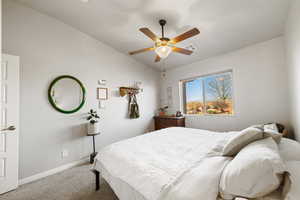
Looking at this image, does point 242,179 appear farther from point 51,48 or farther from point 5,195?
point 51,48

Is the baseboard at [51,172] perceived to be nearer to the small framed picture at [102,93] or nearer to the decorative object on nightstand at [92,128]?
the decorative object on nightstand at [92,128]

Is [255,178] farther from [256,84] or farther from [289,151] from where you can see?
[256,84]

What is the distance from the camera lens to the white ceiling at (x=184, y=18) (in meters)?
1.96

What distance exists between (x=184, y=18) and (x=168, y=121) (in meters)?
2.67

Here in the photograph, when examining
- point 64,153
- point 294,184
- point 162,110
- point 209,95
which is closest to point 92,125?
point 64,153

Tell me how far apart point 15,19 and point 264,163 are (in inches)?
146

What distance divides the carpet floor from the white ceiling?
292 cm

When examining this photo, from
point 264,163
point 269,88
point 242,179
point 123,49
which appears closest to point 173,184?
point 242,179

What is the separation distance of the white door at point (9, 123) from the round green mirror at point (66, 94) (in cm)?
51

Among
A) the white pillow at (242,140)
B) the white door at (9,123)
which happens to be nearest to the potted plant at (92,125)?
the white door at (9,123)

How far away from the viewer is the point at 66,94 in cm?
264

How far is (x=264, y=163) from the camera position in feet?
2.39

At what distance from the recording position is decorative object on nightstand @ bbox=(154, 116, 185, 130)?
12.1 feet

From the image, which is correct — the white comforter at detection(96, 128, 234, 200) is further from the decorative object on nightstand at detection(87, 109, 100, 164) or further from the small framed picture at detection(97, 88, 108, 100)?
the small framed picture at detection(97, 88, 108, 100)
